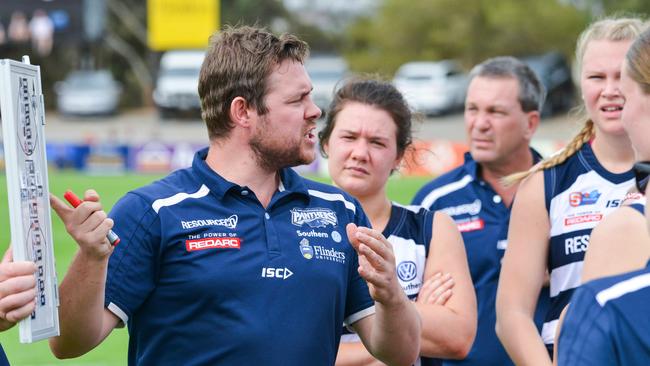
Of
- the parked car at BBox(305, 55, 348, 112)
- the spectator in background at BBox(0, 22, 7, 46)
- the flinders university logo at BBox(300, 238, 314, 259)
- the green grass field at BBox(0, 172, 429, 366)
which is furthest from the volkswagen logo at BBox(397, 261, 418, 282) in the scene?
the parked car at BBox(305, 55, 348, 112)

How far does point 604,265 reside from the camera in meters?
2.97

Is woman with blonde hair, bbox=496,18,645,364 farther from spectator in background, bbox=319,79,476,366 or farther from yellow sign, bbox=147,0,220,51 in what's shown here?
yellow sign, bbox=147,0,220,51

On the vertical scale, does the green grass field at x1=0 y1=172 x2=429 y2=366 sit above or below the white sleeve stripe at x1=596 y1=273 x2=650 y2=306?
below

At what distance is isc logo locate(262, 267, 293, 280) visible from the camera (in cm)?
333

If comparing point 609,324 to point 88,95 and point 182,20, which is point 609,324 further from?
point 88,95

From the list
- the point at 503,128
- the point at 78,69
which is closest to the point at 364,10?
the point at 78,69

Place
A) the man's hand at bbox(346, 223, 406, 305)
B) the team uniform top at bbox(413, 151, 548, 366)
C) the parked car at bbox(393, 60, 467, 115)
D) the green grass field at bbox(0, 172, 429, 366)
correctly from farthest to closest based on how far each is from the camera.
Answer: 1. the parked car at bbox(393, 60, 467, 115)
2. the green grass field at bbox(0, 172, 429, 366)
3. the team uniform top at bbox(413, 151, 548, 366)
4. the man's hand at bbox(346, 223, 406, 305)

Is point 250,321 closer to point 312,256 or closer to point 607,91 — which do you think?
point 312,256

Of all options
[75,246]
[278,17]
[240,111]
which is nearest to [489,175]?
[240,111]

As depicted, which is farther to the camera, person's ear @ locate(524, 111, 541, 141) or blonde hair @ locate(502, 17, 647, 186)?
person's ear @ locate(524, 111, 541, 141)

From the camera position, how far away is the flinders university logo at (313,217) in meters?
3.51

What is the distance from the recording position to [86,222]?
9.86 ft

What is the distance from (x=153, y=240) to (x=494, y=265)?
84.1 inches

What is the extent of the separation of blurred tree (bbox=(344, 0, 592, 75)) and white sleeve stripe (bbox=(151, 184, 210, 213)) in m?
36.9
